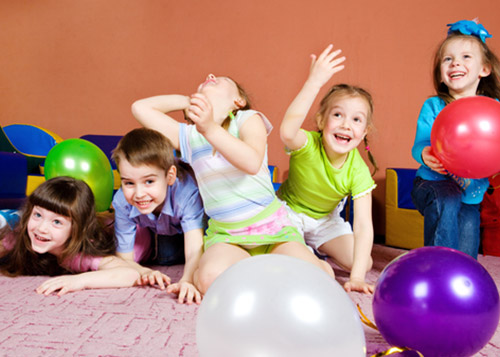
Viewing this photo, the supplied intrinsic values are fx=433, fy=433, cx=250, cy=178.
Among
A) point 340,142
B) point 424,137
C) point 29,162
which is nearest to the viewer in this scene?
point 340,142

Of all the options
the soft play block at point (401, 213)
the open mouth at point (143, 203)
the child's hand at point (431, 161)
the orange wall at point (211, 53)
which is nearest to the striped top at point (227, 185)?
the open mouth at point (143, 203)

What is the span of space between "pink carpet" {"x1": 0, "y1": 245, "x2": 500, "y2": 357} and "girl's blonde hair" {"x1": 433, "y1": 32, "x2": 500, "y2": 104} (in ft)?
2.71

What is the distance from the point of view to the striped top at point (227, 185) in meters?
1.22

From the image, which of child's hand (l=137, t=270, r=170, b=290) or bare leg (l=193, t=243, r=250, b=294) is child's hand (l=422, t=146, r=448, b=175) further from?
child's hand (l=137, t=270, r=170, b=290)

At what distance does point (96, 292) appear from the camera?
3.76 ft

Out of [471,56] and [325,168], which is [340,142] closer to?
[325,168]

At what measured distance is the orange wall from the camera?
235cm

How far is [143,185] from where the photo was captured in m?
1.23

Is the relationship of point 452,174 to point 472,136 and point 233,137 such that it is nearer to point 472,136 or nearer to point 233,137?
point 472,136

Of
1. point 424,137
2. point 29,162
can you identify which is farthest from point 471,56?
point 29,162

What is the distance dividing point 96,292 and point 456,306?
0.88m

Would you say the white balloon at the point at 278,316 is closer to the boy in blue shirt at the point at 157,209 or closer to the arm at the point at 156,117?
the boy in blue shirt at the point at 157,209

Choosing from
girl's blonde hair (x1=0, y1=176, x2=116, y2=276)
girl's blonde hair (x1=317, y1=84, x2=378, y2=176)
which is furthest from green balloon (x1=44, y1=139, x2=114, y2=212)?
girl's blonde hair (x1=317, y1=84, x2=378, y2=176)

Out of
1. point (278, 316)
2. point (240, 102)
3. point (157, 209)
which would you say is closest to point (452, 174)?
point (240, 102)
